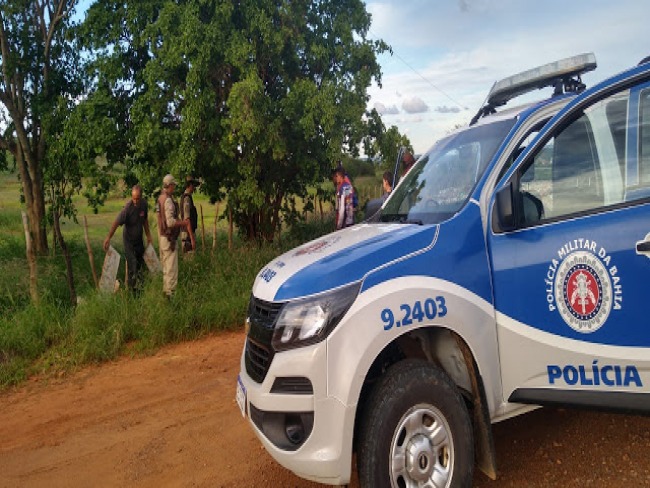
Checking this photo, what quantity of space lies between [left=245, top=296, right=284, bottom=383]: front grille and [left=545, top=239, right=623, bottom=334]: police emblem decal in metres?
1.40

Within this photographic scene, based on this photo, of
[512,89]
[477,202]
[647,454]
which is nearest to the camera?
[477,202]

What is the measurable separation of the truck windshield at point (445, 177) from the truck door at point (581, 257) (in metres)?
0.27

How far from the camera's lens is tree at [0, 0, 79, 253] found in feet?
37.1

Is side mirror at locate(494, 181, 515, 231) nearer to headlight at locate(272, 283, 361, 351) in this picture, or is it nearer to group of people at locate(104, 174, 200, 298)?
headlight at locate(272, 283, 361, 351)

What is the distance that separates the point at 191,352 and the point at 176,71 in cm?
527

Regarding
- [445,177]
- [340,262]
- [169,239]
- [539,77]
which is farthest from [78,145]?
[340,262]

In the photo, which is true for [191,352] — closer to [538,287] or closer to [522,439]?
[522,439]

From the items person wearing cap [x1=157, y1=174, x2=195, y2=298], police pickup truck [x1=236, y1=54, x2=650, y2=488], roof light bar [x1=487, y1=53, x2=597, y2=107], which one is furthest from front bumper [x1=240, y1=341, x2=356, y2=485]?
person wearing cap [x1=157, y1=174, x2=195, y2=298]

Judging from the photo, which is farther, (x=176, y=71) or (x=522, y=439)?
(x=176, y=71)

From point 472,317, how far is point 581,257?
2.01 feet

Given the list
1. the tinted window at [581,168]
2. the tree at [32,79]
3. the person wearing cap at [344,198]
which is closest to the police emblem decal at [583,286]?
the tinted window at [581,168]

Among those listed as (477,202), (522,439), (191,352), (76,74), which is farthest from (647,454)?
(76,74)

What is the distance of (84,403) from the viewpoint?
5328 millimetres

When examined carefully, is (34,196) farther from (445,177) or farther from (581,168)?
(581,168)
